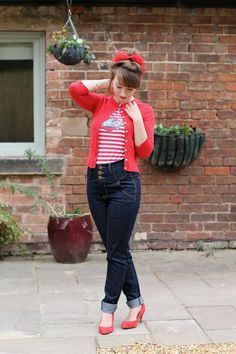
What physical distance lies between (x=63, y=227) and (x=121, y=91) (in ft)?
7.87

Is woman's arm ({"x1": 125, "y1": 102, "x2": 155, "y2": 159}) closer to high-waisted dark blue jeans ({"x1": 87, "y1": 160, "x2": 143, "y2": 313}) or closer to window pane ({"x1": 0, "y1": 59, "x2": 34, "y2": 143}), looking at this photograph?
high-waisted dark blue jeans ({"x1": 87, "y1": 160, "x2": 143, "y2": 313})

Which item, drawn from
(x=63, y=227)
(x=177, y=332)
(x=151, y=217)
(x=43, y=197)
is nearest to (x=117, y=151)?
(x=177, y=332)

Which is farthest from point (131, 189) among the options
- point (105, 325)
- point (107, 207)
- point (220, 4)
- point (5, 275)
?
point (220, 4)

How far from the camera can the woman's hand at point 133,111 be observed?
391 cm

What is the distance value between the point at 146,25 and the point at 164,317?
10.8 ft

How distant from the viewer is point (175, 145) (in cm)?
630

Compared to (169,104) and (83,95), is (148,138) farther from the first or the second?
(169,104)

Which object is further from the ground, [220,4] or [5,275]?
[220,4]

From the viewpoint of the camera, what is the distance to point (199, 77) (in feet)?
21.5

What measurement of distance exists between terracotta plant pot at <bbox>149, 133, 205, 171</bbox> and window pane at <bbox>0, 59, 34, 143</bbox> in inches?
54.4

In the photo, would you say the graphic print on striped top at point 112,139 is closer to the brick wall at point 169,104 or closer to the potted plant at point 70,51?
the potted plant at point 70,51

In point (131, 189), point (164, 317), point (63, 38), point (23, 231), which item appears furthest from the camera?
point (23, 231)

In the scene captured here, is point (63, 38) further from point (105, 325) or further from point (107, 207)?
point (105, 325)

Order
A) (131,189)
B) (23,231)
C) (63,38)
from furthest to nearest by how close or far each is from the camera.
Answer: (23,231)
(63,38)
(131,189)
